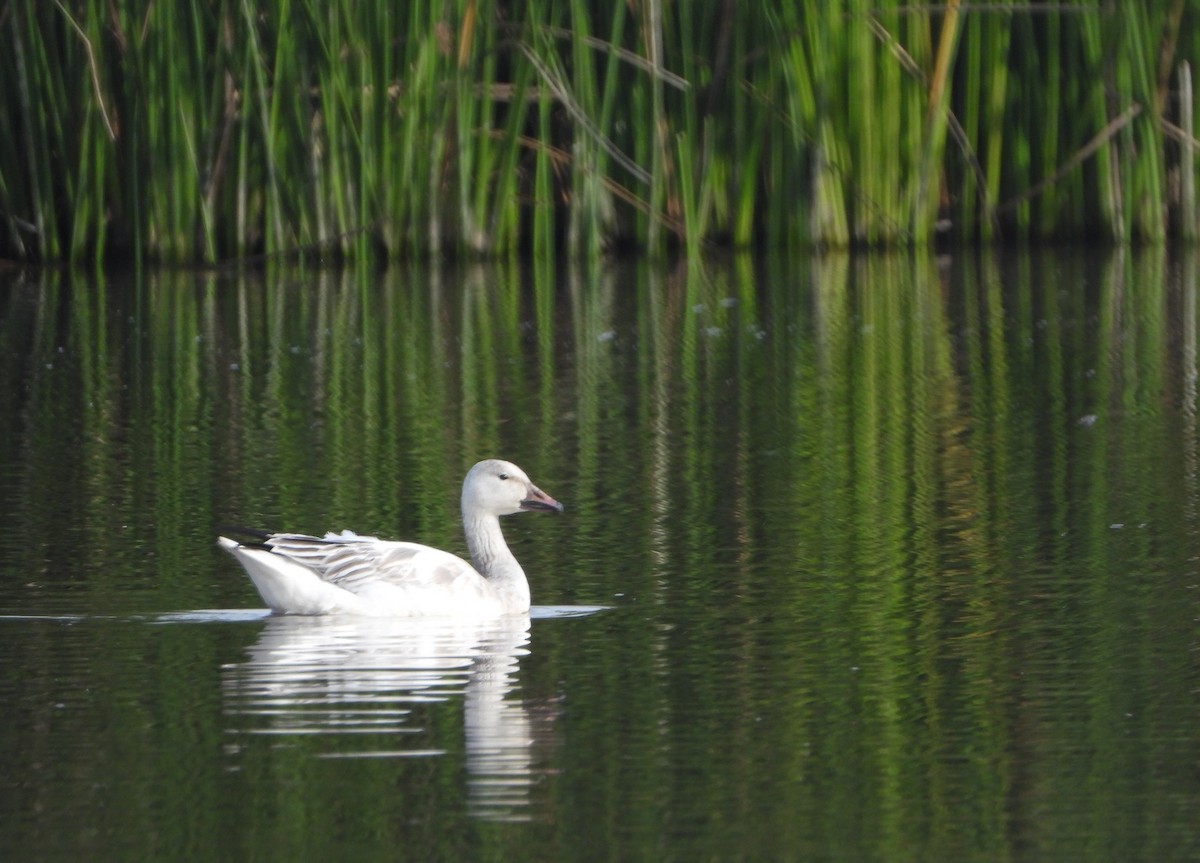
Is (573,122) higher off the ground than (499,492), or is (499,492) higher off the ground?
(573,122)

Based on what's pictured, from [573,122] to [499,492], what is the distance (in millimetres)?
11587

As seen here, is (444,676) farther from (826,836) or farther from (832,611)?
(826,836)

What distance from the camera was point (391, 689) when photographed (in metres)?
5.85

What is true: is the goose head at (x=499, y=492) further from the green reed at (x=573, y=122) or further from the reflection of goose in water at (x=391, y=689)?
the green reed at (x=573, y=122)

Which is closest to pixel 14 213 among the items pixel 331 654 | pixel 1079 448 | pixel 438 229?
pixel 438 229

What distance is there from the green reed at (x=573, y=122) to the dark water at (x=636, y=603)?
4.10m

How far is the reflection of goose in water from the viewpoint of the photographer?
5.14 meters

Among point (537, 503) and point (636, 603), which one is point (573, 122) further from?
point (636, 603)

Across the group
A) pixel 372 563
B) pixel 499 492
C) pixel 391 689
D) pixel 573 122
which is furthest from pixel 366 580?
pixel 573 122

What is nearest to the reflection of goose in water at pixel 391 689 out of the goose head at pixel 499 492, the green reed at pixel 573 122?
the goose head at pixel 499 492

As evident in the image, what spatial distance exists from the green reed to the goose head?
1084 cm

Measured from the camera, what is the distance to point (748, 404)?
11.5 meters

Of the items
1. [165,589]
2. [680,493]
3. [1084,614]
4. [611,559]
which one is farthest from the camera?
[680,493]

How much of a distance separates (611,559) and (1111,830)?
3.30m
